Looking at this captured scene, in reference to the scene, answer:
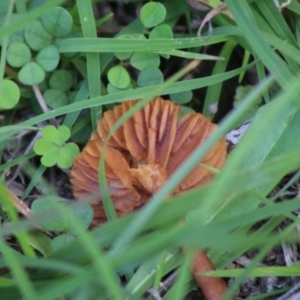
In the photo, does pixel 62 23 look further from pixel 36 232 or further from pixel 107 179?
pixel 36 232

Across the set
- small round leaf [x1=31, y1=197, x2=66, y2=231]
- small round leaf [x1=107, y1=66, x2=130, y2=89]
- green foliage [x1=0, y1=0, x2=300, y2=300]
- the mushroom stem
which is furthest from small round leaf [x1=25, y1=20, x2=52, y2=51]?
the mushroom stem

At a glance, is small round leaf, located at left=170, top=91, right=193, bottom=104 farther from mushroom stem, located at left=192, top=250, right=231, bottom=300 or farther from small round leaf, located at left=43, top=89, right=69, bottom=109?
mushroom stem, located at left=192, top=250, right=231, bottom=300

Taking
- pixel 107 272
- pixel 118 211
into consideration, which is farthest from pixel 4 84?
pixel 107 272

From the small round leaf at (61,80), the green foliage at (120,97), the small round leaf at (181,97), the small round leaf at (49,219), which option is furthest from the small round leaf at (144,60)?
the small round leaf at (49,219)

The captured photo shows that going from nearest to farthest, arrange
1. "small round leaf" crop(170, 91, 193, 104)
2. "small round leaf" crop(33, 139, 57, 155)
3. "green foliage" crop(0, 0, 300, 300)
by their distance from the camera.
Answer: "green foliage" crop(0, 0, 300, 300) → "small round leaf" crop(33, 139, 57, 155) → "small round leaf" crop(170, 91, 193, 104)

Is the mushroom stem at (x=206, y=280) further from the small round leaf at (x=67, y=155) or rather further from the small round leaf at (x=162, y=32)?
the small round leaf at (x=162, y=32)

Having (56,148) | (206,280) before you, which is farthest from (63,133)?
(206,280)

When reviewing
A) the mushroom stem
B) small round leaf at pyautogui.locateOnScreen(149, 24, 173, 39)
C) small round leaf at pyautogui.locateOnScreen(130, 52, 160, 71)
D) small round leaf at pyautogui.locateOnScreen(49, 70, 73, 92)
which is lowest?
the mushroom stem
